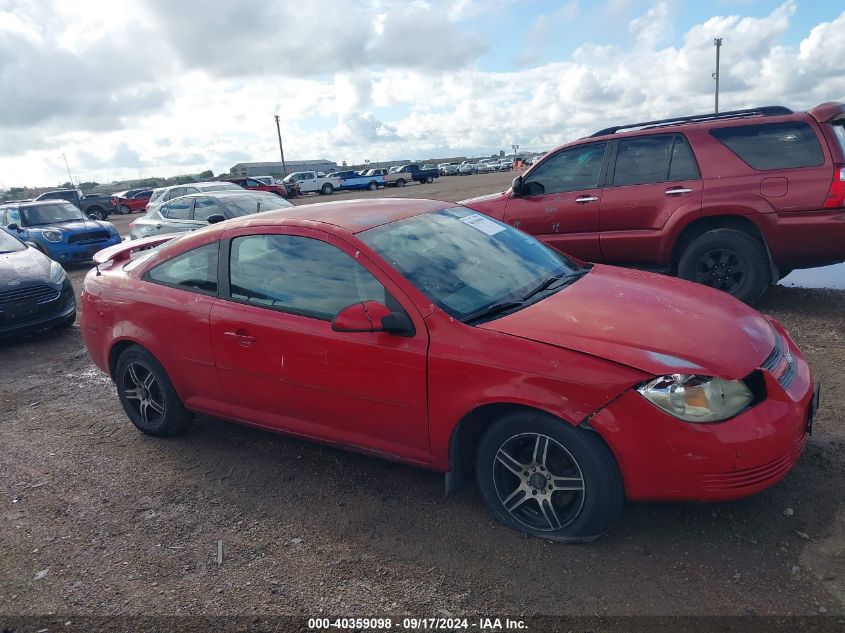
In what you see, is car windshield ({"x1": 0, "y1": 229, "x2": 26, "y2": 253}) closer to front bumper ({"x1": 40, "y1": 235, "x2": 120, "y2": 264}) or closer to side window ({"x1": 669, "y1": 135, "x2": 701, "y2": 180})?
front bumper ({"x1": 40, "y1": 235, "x2": 120, "y2": 264})

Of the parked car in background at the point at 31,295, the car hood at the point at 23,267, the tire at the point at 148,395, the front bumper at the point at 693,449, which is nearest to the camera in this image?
the front bumper at the point at 693,449

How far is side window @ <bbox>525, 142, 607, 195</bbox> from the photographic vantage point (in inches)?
273

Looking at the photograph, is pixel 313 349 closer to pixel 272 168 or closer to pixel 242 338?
pixel 242 338

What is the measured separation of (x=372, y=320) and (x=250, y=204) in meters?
8.03

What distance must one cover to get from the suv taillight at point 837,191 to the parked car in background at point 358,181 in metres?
40.9

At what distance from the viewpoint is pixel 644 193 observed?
6559 millimetres

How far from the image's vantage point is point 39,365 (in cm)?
669

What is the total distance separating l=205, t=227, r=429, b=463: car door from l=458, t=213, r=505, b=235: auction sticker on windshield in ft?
3.33

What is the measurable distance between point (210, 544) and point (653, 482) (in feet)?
7.14

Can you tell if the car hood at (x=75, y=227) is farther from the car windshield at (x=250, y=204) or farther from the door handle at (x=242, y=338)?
the door handle at (x=242, y=338)

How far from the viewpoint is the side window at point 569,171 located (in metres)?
6.93

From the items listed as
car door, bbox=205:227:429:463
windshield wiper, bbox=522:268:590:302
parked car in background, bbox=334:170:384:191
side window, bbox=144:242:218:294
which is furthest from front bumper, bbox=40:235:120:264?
parked car in background, bbox=334:170:384:191

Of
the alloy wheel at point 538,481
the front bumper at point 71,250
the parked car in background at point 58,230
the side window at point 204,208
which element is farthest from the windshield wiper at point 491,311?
the front bumper at point 71,250

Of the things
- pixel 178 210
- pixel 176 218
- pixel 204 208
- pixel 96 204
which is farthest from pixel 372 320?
pixel 96 204
